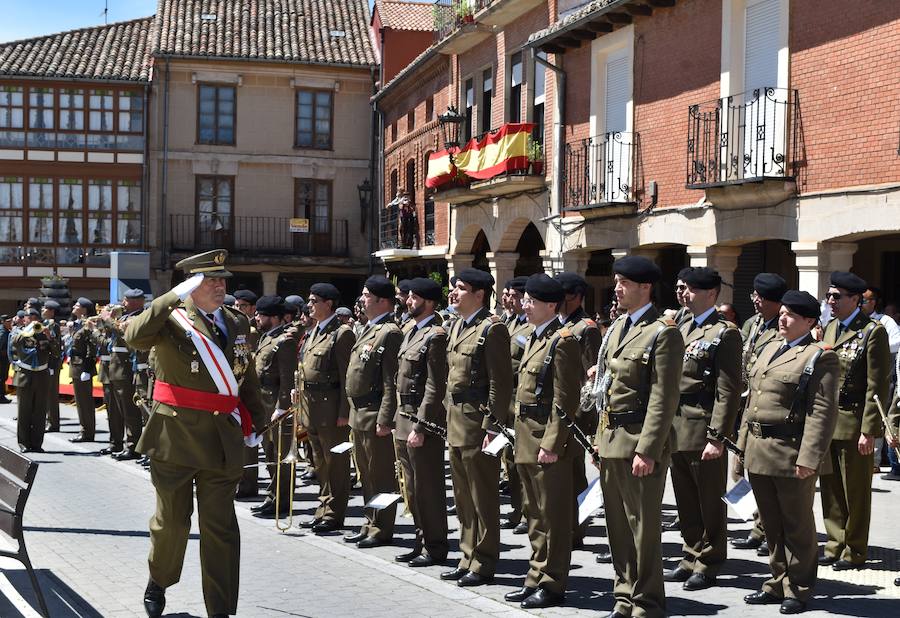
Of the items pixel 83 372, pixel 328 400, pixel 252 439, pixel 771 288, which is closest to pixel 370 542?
pixel 328 400

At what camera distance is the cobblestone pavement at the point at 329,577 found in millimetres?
7410

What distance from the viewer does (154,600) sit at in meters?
7.09

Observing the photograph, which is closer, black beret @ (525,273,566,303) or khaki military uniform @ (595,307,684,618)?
khaki military uniform @ (595,307,684,618)

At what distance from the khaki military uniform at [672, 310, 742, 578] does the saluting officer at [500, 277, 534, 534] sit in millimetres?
1742

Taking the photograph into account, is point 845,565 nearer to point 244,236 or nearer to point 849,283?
point 849,283

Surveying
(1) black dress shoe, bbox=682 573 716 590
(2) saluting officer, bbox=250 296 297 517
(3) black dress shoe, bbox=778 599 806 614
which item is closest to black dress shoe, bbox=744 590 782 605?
(3) black dress shoe, bbox=778 599 806 614

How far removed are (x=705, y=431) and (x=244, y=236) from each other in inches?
1289

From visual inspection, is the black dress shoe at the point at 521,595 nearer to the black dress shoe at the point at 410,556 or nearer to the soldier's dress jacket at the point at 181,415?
the black dress shoe at the point at 410,556

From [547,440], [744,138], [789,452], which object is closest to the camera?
[789,452]

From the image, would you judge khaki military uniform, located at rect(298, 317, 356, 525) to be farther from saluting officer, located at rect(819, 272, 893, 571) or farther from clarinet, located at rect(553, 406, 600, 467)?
saluting officer, located at rect(819, 272, 893, 571)

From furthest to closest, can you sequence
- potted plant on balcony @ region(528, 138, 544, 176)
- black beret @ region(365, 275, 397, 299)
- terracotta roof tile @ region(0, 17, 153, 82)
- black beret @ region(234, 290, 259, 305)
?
terracotta roof tile @ region(0, 17, 153, 82)
potted plant on balcony @ region(528, 138, 544, 176)
black beret @ region(234, 290, 259, 305)
black beret @ region(365, 275, 397, 299)

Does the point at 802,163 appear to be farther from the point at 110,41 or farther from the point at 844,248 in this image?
the point at 110,41

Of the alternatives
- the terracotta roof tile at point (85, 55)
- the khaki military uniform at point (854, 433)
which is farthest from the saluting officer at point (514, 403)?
the terracotta roof tile at point (85, 55)

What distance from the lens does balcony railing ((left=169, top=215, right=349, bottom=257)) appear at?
3934 centimetres
